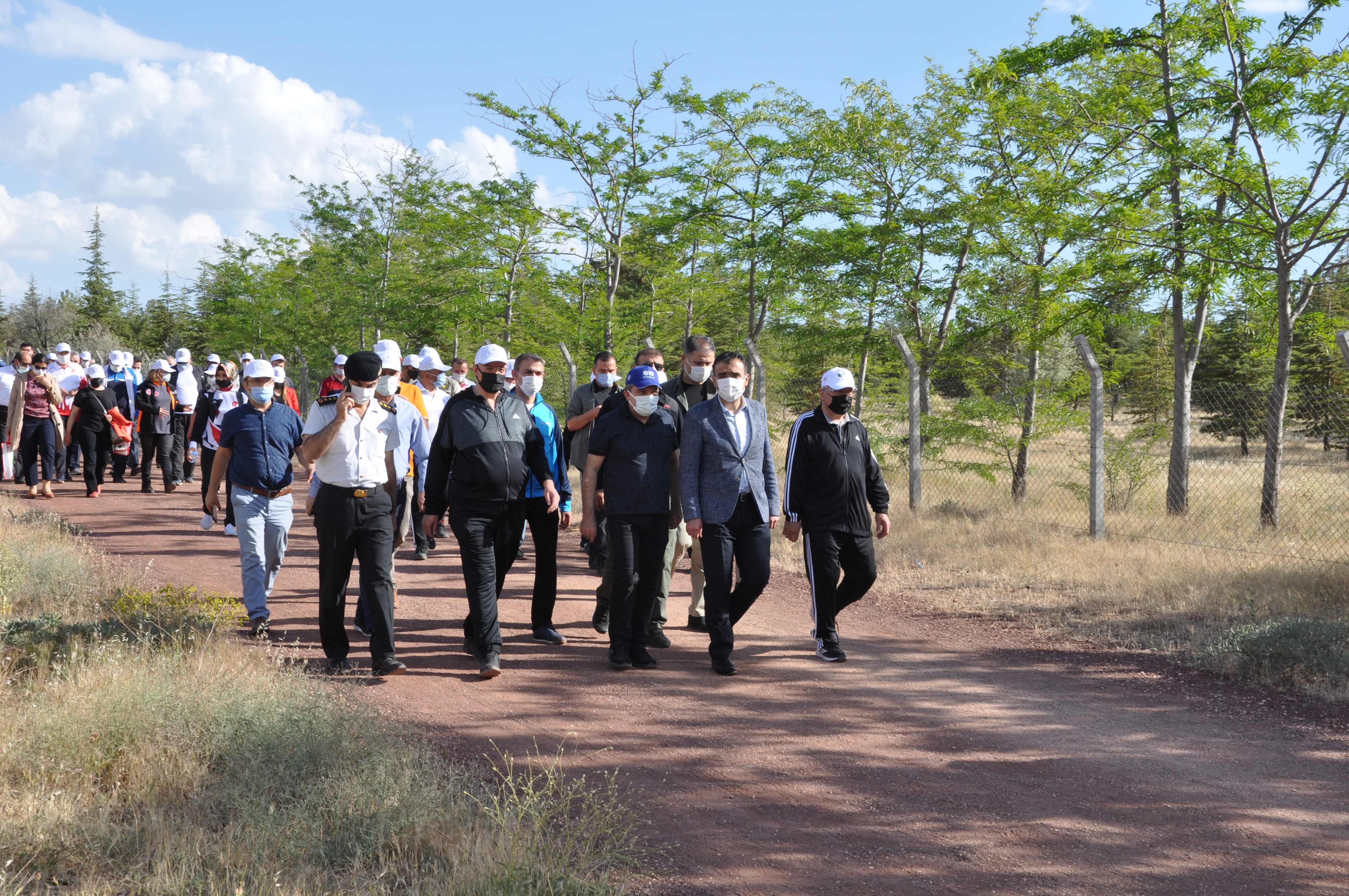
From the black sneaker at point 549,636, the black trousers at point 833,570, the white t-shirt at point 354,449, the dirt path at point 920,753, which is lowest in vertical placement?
the dirt path at point 920,753

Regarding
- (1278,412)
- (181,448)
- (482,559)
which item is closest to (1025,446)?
(1278,412)

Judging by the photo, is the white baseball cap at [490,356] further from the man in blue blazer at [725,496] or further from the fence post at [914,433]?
the fence post at [914,433]

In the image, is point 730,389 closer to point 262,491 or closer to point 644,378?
point 644,378

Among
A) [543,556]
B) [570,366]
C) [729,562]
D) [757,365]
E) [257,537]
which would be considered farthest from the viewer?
[570,366]

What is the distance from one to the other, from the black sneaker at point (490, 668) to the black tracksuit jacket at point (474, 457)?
98cm

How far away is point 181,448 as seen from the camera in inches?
667

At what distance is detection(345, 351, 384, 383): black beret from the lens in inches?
234

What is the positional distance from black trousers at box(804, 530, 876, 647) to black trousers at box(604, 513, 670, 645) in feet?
1.11

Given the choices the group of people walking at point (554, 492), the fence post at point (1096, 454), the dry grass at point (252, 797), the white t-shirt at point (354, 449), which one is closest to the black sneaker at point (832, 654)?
the group of people walking at point (554, 492)

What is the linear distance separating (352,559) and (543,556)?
4.66 feet

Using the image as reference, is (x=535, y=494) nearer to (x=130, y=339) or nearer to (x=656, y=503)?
(x=656, y=503)

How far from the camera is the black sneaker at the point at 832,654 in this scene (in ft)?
22.4

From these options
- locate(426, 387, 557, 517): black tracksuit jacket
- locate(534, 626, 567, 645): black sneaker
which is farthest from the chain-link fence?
locate(426, 387, 557, 517): black tracksuit jacket

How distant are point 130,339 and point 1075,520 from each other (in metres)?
71.0
